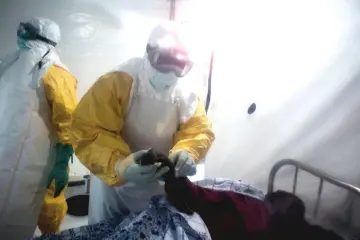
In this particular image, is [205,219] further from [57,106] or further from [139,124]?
[57,106]

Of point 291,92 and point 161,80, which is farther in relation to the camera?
point 291,92

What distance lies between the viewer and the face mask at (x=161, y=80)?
0.98 meters

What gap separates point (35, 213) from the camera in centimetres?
132

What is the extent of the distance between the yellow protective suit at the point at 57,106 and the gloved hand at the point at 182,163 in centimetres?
62

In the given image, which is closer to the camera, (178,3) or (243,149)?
(243,149)

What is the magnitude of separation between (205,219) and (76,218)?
1.29m


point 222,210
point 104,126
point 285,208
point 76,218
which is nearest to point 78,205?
point 76,218

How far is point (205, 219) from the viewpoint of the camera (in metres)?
0.91

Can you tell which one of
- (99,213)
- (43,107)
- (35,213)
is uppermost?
(43,107)

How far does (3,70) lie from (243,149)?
3.77 ft

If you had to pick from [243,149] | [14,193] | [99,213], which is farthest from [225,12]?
[14,193]

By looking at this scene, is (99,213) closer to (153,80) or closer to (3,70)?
(153,80)

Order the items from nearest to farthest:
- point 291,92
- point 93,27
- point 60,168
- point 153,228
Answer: point 153,228
point 291,92
point 60,168
point 93,27

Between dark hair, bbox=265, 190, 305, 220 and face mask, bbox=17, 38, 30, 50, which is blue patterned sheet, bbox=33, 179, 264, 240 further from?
face mask, bbox=17, 38, 30, 50
